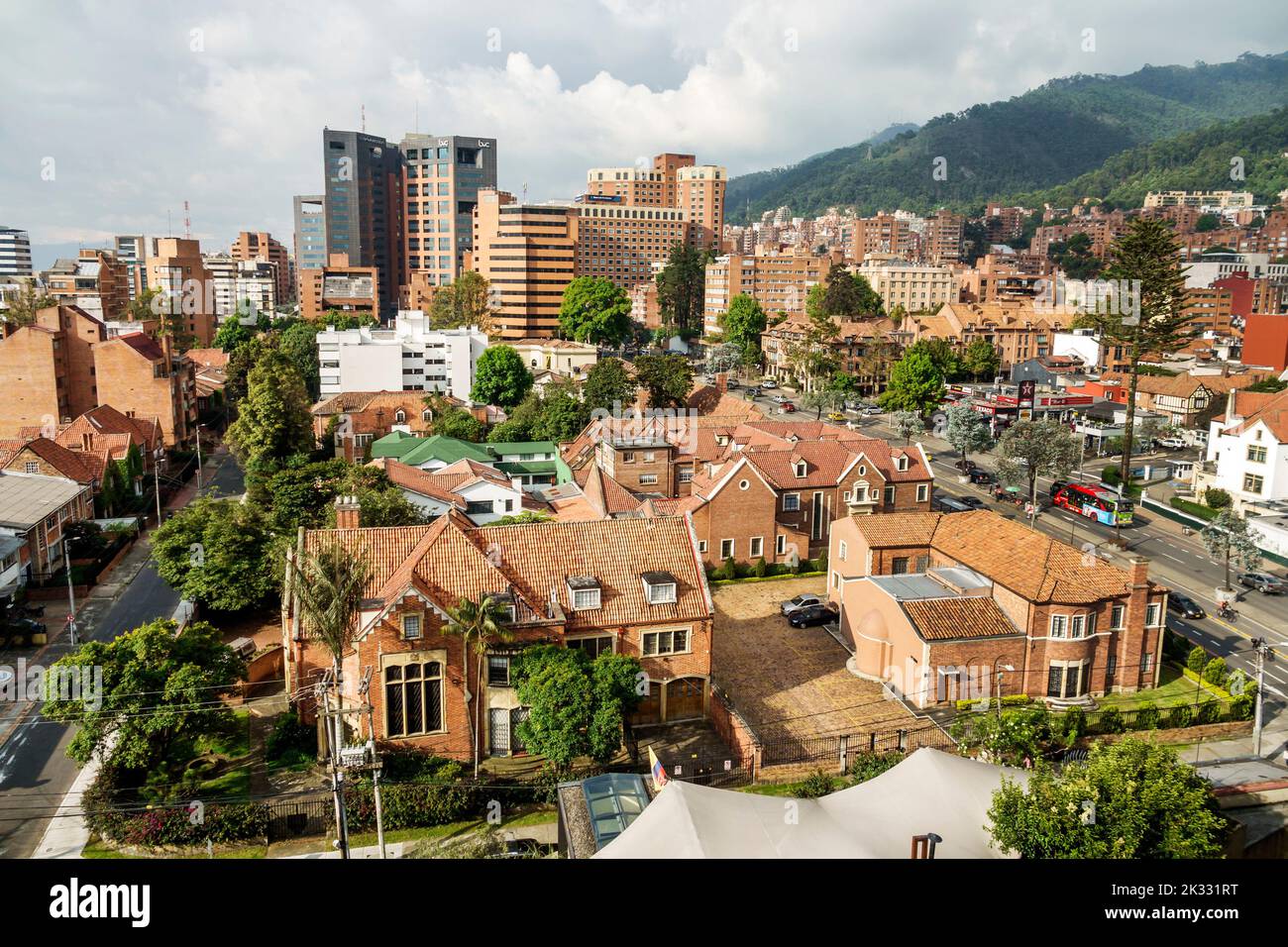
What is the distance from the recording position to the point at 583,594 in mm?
31953

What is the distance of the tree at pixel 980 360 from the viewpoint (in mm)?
120625

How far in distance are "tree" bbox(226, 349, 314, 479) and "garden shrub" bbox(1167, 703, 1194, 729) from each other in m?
51.5

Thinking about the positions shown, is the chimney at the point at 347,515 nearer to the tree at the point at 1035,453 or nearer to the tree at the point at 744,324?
the tree at the point at 1035,453

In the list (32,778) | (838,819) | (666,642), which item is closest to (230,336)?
(32,778)

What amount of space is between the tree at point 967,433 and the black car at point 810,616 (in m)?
36.2

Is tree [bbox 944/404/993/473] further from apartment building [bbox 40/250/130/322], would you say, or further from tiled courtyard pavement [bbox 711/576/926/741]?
apartment building [bbox 40/250/130/322]

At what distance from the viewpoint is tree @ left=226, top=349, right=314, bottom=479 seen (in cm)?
6328

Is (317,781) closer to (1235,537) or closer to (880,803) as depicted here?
(880,803)

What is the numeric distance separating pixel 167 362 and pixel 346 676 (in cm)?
6311

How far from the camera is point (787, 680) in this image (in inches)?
1497

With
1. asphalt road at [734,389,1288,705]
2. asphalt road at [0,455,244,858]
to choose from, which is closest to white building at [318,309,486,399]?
asphalt road at [734,389,1288,705]

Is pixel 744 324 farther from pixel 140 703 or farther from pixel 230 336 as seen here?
pixel 140 703

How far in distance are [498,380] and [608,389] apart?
49.4ft

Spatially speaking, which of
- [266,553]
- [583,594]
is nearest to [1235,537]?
[583,594]
